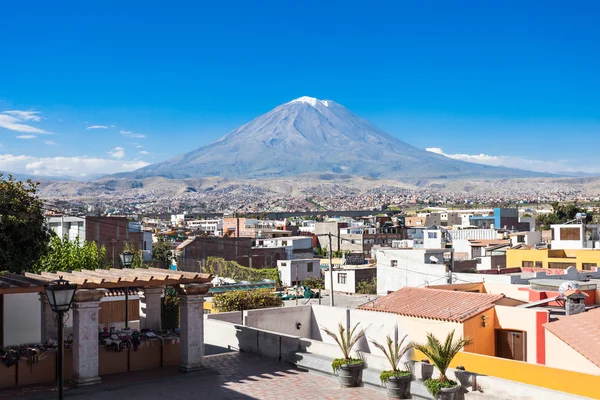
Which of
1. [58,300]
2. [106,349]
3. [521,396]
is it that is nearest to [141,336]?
[106,349]

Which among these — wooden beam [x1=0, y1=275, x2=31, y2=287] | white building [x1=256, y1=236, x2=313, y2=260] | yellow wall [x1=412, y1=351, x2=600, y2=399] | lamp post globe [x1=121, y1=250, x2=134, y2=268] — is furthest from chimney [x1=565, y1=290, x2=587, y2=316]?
white building [x1=256, y1=236, x2=313, y2=260]

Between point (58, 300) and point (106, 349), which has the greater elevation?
point (58, 300)

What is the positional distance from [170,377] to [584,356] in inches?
321

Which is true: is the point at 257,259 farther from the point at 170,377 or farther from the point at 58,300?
the point at 58,300

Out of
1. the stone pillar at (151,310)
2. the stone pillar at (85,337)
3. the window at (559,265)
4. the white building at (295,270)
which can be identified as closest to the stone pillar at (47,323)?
the stone pillar at (151,310)

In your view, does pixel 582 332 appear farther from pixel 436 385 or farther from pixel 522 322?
pixel 436 385

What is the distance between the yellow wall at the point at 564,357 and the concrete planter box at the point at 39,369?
9975mm

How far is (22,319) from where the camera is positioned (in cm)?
1546

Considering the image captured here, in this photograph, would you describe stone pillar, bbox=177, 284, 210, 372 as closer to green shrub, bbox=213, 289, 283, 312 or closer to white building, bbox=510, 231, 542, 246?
green shrub, bbox=213, 289, 283, 312

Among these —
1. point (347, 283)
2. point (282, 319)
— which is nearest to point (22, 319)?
point (282, 319)

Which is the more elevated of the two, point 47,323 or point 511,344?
point 47,323

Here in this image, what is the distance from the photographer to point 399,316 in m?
17.6

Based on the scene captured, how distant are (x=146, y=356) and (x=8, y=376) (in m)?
2.85

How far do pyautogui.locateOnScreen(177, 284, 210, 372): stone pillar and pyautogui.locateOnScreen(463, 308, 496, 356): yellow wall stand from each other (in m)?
6.06
